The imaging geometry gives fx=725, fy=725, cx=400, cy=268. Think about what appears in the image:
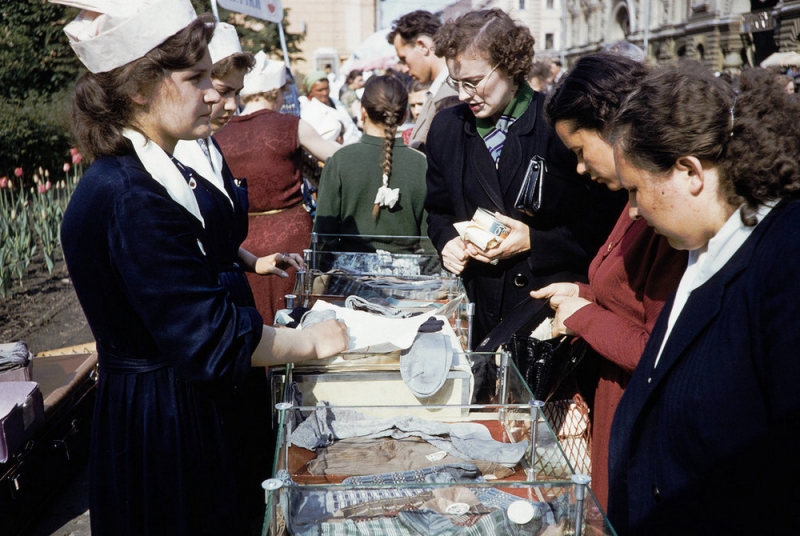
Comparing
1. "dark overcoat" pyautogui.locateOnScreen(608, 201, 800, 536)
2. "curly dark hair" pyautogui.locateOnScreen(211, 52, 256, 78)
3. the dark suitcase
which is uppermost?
"curly dark hair" pyautogui.locateOnScreen(211, 52, 256, 78)

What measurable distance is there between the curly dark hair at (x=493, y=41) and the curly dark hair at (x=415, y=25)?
1.71 meters

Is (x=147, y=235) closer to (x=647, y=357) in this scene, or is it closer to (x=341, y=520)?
(x=341, y=520)

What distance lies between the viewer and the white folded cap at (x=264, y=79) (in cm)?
429

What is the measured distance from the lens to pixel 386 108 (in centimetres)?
410

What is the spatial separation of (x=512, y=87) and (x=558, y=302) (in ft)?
3.60

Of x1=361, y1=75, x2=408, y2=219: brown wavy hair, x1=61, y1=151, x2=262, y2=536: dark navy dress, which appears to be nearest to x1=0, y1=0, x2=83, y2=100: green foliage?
x1=361, y1=75, x2=408, y2=219: brown wavy hair

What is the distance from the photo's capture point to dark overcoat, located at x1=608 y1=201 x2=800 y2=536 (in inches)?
52.5

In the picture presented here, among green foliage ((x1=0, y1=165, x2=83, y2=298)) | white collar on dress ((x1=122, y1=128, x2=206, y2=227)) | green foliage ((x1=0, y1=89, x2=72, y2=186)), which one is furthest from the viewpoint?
green foliage ((x1=0, y1=89, x2=72, y2=186))

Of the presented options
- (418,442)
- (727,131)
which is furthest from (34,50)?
(727,131)

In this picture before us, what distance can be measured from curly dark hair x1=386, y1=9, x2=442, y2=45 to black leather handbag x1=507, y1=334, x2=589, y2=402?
2843 millimetres

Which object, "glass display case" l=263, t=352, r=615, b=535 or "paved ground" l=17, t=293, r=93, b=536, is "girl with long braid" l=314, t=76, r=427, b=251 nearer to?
"paved ground" l=17, t=293, r=93, b=536

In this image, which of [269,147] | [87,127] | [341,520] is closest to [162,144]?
[87,127]

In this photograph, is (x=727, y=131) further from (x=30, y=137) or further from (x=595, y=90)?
(x=30, y=137)

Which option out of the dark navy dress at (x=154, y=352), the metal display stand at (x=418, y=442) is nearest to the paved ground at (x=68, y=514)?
the metal display stand at (x=418, y=442)
